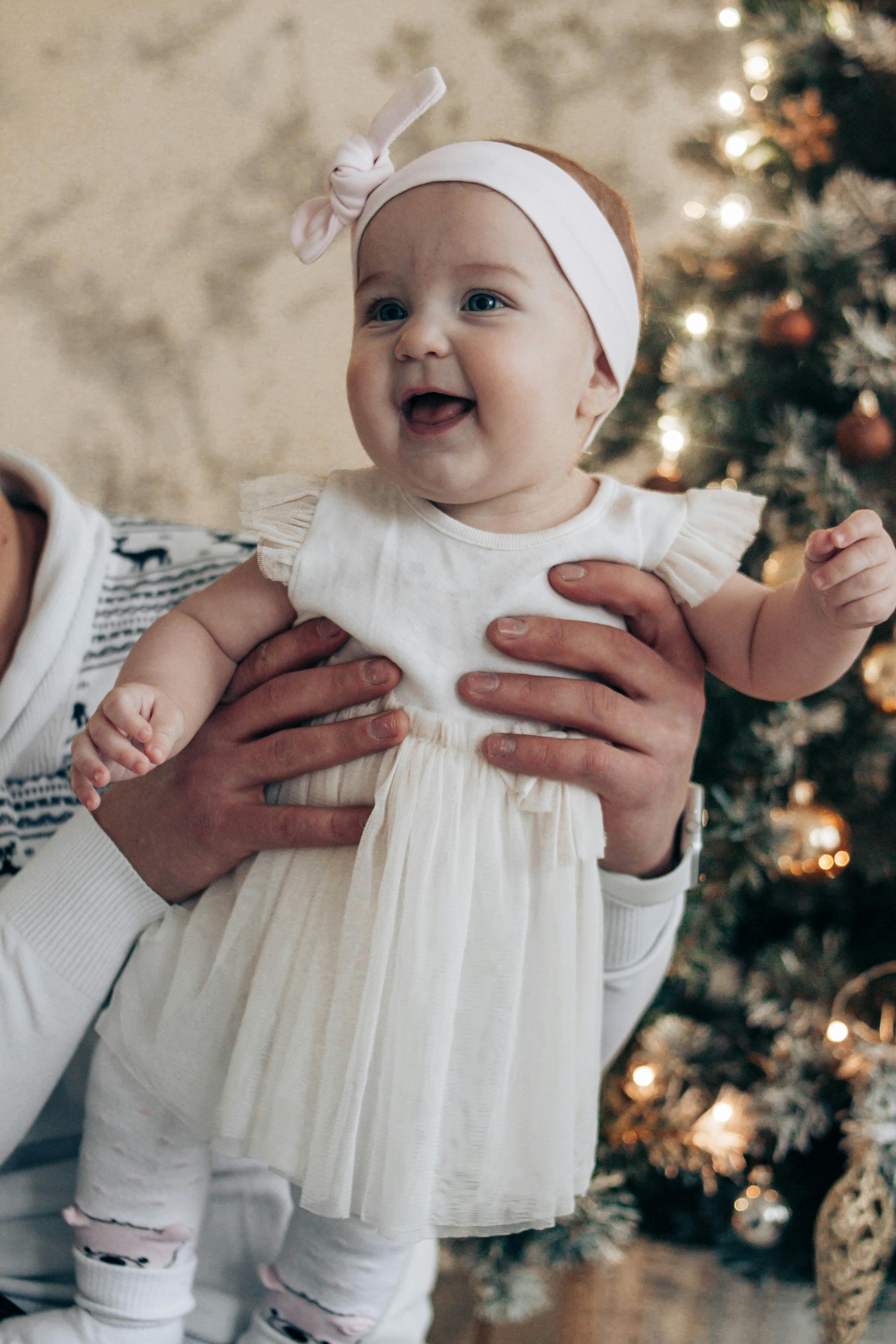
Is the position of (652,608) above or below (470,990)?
above

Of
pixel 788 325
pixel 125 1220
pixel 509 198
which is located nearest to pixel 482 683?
pixel 509 198

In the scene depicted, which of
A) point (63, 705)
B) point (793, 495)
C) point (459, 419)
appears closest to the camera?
point (459, 419)

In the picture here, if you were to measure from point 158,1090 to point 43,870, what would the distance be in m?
0.24

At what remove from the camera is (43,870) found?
0.91 meters

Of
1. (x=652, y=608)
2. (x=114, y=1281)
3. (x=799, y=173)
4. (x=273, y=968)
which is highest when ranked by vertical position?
(x=799, y=173)

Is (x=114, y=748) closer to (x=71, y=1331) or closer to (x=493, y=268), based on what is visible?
(x=493, y=268)

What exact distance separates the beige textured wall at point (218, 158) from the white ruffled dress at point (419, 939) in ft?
4.80

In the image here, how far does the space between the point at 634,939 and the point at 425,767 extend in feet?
1.26

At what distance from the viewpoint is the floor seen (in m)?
1.38

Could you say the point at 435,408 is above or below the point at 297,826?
above

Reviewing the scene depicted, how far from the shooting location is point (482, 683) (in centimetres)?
76

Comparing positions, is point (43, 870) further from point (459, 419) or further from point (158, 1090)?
point (459, 419)

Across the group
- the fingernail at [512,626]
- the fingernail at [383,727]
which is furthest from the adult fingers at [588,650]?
the fingernail at [383,727]

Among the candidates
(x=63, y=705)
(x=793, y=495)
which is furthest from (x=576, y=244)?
(x=793, y=495)
